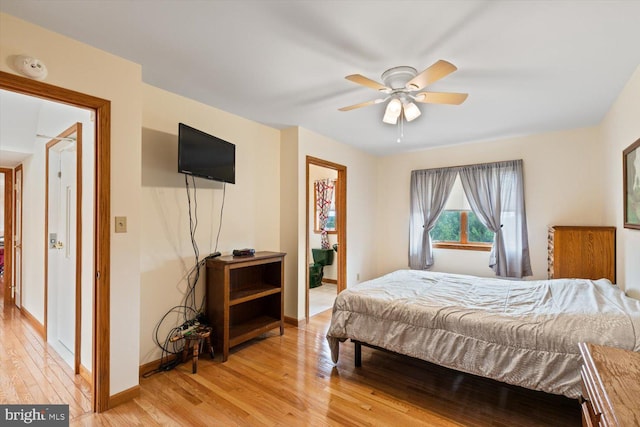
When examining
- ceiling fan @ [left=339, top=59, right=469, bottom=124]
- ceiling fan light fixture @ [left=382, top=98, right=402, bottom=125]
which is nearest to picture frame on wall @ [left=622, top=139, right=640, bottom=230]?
ceiling fan @ [left=339, top=59, right=469, bottom=124]

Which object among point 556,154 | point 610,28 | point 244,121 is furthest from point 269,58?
point 556,154

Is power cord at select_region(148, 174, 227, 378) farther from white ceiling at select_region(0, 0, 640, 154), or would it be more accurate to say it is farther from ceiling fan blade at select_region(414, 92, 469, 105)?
ceiling fan blade at select_region(414, 92, 469, 105)

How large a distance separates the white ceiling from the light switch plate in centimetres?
115

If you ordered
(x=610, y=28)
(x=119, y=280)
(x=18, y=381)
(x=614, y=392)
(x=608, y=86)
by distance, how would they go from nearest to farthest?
(x=614, y=392) < (x=610, y=28) < (x=119, y=280) < (x=18, y=381) < (x=608, y=86)

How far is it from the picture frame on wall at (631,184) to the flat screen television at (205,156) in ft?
11.1

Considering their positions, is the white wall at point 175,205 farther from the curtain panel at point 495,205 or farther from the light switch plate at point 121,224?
the curtain panel at point 495,205

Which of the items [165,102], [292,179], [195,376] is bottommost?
[195,376]

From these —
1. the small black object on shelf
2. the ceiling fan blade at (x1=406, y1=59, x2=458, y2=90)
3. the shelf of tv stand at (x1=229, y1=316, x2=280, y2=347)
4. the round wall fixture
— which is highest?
the ceiling fan blade at (x1=406, y1=59, x2=458, y2=90)

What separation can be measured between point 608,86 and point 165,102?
3.87m

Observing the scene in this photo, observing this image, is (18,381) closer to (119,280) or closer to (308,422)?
(119,280)

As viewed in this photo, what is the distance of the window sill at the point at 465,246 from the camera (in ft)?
14.2

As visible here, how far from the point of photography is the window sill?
14.2 ft

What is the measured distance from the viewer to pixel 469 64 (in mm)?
2141

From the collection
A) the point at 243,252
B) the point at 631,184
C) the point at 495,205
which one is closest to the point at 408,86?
the point at 631,184
